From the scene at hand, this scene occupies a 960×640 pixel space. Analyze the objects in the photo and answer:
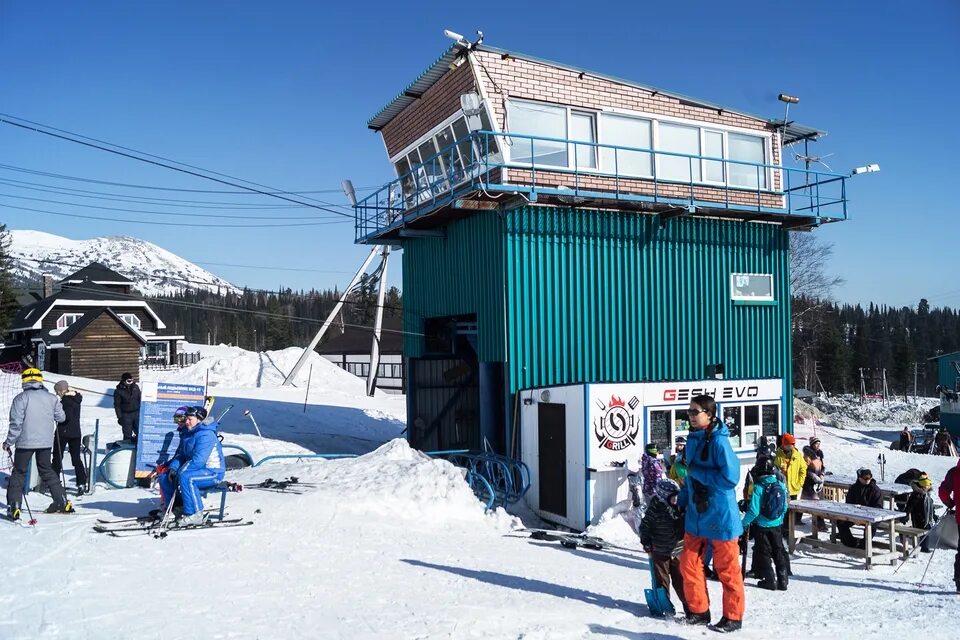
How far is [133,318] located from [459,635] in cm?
6068

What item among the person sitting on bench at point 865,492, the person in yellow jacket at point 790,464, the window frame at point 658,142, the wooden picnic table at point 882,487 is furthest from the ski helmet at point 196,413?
the wooden picnic table at point 882,487

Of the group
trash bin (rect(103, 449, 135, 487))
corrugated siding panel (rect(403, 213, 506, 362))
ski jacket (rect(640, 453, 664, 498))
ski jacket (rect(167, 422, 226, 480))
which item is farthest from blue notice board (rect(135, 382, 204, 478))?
ski jacket (rect(640, 453, 664, 498))

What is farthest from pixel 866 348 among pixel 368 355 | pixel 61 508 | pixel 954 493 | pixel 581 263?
pixel 61 508

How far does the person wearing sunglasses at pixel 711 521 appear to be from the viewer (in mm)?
6113

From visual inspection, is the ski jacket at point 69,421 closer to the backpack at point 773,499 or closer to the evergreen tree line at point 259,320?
the backpack at point 773,499

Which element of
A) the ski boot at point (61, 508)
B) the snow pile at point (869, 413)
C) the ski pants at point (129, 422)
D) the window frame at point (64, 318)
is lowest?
the snow pile at point (869, 413)

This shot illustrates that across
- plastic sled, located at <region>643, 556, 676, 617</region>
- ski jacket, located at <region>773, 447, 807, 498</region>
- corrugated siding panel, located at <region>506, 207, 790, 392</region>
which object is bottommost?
plastic sled, located at <region>643, 556, 676, 617</region>

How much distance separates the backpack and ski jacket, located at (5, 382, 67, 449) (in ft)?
29.4

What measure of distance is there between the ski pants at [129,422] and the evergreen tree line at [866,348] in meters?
40.3

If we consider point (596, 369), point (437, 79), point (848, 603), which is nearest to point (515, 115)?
point (437, 79)

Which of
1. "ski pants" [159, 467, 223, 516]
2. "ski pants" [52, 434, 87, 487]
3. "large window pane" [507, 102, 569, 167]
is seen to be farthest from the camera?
"large window pane" [507, 102, 569, 167]

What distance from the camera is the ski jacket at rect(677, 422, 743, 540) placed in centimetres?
614

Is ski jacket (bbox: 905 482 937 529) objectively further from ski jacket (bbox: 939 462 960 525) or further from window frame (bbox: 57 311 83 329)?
window frame (bbox: 57 311 83 329)

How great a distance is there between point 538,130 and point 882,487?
9761 millimetres
